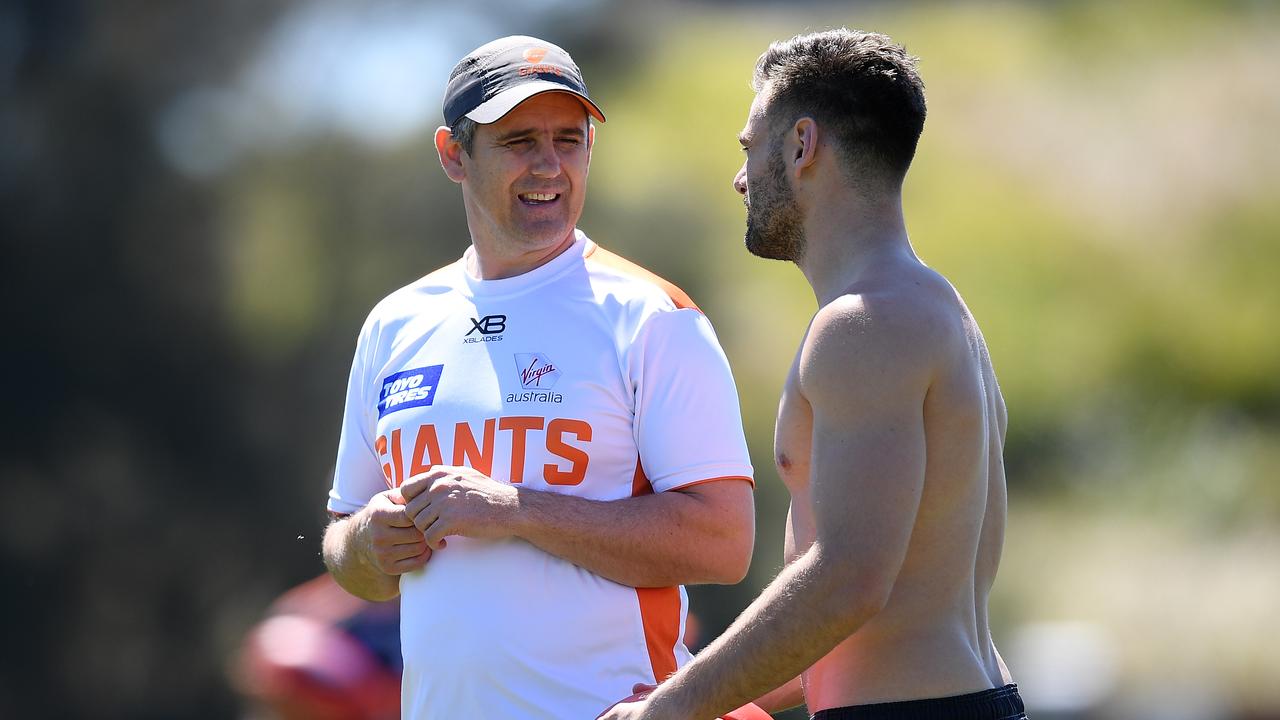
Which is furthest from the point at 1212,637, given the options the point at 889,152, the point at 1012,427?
the point at 889,152

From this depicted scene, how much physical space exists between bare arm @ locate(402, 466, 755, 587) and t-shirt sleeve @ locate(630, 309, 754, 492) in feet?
0.15

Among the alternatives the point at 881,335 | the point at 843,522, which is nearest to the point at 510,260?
the point at 881,335

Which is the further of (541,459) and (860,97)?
(541,459)

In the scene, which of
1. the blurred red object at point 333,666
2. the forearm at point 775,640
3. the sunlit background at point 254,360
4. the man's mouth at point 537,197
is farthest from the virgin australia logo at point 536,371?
the sunlit background at point 254,360

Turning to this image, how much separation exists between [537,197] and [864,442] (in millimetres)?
1117

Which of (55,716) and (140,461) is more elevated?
(140,461)

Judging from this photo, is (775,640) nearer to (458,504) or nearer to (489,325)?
(458,504)

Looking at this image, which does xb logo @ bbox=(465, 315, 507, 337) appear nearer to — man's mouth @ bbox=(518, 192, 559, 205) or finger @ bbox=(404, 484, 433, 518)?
man's mouth @ bbox=(518, 192, 559, 205)

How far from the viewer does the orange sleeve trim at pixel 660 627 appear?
2.88 meters

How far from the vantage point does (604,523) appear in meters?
2.83

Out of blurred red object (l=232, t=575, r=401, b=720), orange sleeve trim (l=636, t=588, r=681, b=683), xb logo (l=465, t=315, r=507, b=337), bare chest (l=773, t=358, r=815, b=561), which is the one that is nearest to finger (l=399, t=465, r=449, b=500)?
xb logo (l=465, t=315, r=507, b=337)

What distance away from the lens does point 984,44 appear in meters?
26.0

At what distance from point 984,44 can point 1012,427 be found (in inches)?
365

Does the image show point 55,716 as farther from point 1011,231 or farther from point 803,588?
point 1011,231
